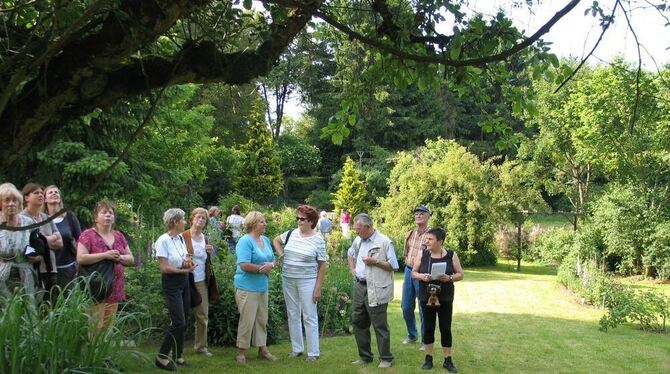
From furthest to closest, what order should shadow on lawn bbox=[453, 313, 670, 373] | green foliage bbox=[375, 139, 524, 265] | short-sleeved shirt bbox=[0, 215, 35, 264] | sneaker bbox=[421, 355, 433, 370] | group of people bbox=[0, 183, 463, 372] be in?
green foliage bbox=[375, 139, 524, 265]
shadow on lawn bbox=[453, 313, 670, 373]
sneaker bbox=[421, 355, 433, 370]
group of people bbox=[0, 183, 463, 372]
short-sleeved shirt bbox=[0, 215, 35, 264]

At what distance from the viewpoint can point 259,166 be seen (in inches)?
1319

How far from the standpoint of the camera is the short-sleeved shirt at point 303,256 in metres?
6.68

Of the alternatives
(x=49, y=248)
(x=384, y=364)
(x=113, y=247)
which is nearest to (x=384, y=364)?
(x=384, y=364)

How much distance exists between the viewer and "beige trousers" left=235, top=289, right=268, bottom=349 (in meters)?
6.48

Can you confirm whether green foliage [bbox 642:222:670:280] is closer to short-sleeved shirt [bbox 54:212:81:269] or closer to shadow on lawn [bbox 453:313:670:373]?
shadow on lawn [bbox 453:313:670:373]

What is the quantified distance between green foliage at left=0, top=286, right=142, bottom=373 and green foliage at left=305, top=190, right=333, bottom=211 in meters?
33.7

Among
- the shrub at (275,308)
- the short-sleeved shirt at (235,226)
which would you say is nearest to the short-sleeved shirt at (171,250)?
the shrub at (275,308)

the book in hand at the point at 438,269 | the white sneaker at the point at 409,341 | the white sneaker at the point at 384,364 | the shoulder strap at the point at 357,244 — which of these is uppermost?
the shoulder strap at the point at 357,244

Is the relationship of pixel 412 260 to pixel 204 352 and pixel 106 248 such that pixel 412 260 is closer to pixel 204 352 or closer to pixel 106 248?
pixel 204 352

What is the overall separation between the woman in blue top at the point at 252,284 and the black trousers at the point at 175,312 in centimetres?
65

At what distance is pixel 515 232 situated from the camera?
2389 centimetres

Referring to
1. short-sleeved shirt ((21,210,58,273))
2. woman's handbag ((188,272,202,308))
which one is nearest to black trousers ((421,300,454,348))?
woman's handbag ((188,272,202,308))

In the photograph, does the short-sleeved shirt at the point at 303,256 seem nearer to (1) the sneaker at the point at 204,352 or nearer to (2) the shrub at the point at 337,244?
(1) the sneaker at the point at 204,352

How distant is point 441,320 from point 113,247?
3125 millimetres
